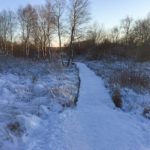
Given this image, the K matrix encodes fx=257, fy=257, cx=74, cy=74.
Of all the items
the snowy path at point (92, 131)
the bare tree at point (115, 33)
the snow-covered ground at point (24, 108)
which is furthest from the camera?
the bare tree at point (115, 33)

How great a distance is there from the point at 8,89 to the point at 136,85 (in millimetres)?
6664

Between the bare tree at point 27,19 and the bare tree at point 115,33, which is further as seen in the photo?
the bare tree at point 115,33

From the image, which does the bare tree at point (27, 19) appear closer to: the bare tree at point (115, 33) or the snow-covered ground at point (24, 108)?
the bare tree at point (115, 33)

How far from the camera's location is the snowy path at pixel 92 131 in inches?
239

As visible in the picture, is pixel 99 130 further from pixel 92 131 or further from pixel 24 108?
pixel 24 108

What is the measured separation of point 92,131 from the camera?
7.09 m

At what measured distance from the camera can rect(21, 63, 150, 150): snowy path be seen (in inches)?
239

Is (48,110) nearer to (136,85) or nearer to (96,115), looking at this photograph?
(96,115)

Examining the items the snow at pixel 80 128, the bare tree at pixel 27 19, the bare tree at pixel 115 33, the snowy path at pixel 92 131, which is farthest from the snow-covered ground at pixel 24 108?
the bare tree at pixel 115 33

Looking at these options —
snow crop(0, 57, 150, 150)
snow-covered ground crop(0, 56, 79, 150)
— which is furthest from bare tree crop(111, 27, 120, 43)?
snow crop(0, 57, 150, 150)

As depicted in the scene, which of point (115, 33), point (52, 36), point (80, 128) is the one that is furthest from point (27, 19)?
point (80, 128)

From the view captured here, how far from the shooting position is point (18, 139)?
6.23 m

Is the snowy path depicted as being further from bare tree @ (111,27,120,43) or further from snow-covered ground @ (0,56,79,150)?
bare tree @ (111,27,120,43)

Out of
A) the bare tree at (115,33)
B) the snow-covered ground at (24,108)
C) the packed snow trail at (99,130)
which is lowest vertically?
the packed snow trail at (99,130)
